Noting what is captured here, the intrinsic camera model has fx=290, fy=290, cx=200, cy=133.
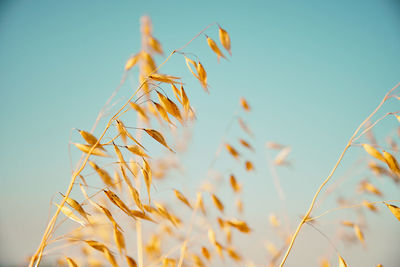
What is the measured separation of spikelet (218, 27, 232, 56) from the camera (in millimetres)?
776

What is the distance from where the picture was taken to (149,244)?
1200 millimetres

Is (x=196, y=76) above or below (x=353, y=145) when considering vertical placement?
above

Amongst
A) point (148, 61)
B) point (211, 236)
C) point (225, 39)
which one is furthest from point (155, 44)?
point (211, 236)

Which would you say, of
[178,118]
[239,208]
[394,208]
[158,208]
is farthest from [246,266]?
[178,118]

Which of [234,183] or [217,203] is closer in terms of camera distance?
[217,203]

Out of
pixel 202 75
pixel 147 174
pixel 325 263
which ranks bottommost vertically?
pixel 325 263

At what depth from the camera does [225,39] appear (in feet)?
2.58

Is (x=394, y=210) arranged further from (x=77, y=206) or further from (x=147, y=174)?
(x=77, y=206)

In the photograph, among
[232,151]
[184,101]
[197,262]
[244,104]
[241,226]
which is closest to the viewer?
[184,101]

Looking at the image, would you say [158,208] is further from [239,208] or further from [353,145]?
[239,208]

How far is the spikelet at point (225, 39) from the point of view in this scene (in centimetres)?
78

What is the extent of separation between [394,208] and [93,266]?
1.21 metres

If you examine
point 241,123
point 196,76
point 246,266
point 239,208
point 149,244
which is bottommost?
point 246,266

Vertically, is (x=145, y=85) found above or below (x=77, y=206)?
above
